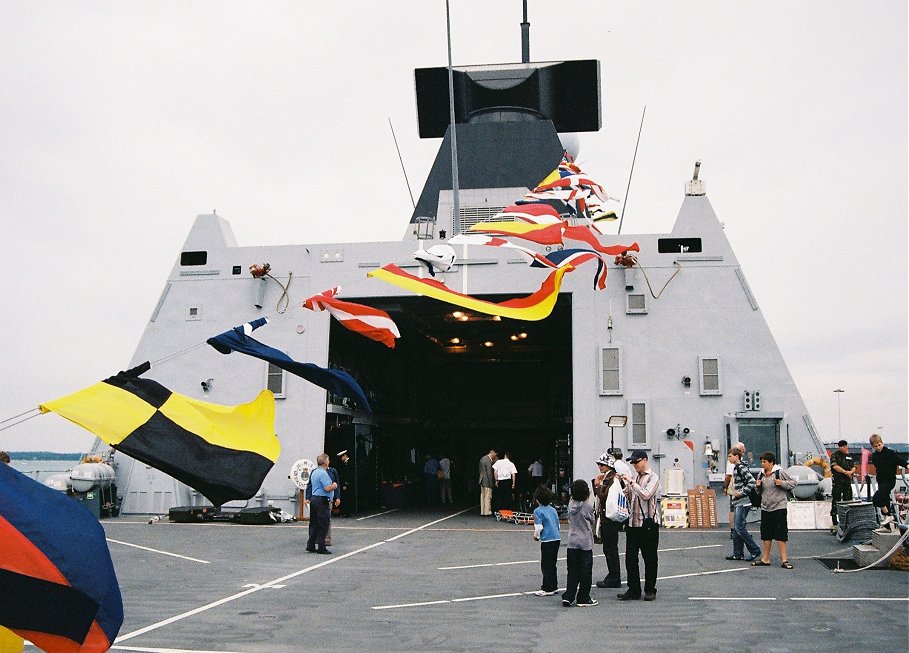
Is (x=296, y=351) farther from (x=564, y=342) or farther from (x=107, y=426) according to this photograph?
(x=107, y=426)

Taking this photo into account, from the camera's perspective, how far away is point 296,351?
57.9ft

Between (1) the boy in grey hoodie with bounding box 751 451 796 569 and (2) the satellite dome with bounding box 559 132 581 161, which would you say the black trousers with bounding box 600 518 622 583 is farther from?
(2) the satellite dome with bounding box 559 132 581 161

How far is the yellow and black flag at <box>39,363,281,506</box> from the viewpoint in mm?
5160

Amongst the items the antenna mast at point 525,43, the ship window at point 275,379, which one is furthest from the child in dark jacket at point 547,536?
the antenna mast at point 525,43

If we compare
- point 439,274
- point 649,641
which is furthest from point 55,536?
point 439,274

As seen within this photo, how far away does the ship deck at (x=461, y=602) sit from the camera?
20.9ft

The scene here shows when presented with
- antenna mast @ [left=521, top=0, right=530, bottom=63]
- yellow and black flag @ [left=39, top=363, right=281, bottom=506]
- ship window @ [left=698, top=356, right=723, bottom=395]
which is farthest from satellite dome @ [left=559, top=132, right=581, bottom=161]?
yellow and black flag @ [left=39, top=363, right=281, bottom=506]

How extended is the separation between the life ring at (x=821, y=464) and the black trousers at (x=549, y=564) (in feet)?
33.0

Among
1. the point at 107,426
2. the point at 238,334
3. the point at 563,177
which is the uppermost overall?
the point at 563,177

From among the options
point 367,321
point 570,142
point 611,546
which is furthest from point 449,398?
point 611,546

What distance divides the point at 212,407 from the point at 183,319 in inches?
513

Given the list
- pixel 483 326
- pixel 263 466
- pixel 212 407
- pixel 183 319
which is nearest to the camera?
A: pixel 263 466

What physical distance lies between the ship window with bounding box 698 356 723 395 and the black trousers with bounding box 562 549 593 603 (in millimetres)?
9865

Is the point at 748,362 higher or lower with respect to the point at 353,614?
higher
